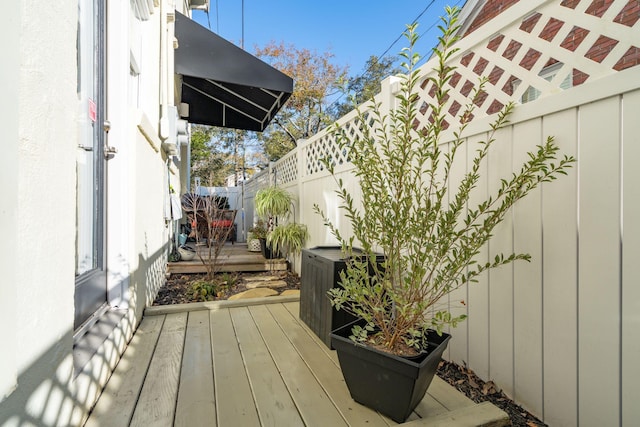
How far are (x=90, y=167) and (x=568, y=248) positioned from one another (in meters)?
2.21

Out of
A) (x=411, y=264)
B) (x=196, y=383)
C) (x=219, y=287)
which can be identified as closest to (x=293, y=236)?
(x=219, y=287)

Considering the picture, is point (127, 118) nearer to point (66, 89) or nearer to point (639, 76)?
point (66, 89)

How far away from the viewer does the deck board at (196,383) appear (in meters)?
1.23

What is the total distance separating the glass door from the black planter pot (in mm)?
1248

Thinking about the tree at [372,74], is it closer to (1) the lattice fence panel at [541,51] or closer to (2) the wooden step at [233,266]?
(2) the wooden step at [233,266]

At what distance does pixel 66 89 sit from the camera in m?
1.00

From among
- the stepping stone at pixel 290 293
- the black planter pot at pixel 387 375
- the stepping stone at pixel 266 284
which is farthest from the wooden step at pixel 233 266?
the black planter pot at pixel 387 375

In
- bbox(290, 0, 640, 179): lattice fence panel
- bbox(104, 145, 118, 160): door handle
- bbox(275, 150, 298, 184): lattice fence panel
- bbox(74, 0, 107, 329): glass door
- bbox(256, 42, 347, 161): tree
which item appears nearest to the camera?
bbox(290, 0, 640, 179): lattice fence panel

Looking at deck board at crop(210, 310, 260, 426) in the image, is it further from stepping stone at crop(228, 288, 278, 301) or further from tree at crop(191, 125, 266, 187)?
tree at crop(191, 125, 266, 187)

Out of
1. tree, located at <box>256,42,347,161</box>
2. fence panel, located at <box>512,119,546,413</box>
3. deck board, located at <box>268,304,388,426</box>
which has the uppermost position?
tree, located at <box>256,42,347,161</box>

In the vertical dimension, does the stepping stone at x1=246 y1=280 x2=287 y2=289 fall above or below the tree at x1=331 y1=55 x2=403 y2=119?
below

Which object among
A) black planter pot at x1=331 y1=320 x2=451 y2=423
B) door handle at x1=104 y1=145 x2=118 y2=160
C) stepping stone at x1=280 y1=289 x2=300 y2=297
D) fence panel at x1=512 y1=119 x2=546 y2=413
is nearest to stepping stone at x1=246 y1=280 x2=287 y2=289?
stepping stone at x1=280 y1=289 x2=300 y2=297

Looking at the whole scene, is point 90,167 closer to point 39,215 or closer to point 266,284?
point 39,215

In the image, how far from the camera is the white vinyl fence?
99cm
